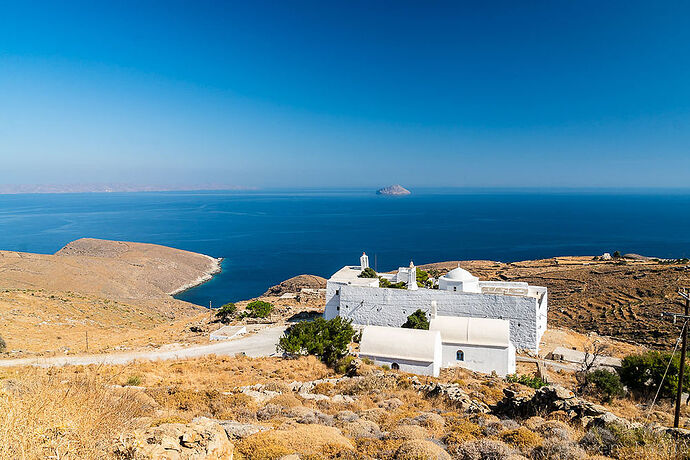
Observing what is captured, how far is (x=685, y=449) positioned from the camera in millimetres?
8469

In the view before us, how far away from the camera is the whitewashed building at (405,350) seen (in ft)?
73.2

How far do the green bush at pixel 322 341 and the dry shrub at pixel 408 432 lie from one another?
439 inches

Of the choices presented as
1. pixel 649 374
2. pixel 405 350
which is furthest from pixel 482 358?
pixel 649 374

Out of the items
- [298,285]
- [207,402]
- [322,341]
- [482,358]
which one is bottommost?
[298,285]

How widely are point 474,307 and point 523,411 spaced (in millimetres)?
15558

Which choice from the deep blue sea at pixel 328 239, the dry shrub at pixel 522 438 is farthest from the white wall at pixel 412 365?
the deep blue sea at pixel 328 239

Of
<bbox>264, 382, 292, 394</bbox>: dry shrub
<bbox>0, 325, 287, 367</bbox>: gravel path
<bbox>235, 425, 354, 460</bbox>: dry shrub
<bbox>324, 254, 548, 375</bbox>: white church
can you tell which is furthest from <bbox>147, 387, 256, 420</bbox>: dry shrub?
<bbox>324, 254, 548, 375</bbox>: white church

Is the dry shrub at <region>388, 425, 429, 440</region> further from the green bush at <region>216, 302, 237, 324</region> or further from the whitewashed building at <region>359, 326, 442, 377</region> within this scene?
the green bush at <region>216, 302, 237, 324</region>

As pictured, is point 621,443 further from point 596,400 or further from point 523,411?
point 596,400

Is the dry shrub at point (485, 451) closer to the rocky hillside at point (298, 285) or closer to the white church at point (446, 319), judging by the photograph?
the white church at point (446, 319)

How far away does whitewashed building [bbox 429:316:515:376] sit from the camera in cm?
2345

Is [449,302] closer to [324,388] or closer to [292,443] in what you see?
[324,388]

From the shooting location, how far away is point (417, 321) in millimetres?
28141

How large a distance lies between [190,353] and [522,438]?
21602 millimetres
